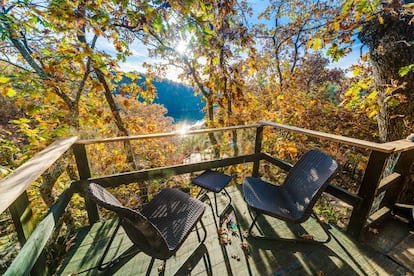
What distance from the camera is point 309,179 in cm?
177

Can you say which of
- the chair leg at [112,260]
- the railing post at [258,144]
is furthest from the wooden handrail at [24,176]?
the railing post at [258,144]

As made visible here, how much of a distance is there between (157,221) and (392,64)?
3518 mm

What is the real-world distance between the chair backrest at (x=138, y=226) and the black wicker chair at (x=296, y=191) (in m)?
0.90

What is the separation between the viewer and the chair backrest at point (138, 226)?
921 millimetres

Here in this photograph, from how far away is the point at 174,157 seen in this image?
255 inches

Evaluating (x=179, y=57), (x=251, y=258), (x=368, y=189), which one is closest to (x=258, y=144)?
(x=368, y=189)

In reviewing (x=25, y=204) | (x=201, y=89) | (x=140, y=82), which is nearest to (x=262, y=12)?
(x=201, y=89)

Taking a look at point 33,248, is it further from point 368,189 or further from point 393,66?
point 393,66

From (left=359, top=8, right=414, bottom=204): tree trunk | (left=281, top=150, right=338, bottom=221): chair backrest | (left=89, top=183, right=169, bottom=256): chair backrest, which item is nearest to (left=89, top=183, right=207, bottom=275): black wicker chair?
(left=89, top=183, right=169, bottom=256): chair backrest

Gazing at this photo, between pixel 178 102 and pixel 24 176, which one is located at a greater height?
pixel 24 176

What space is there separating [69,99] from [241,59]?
141 inches

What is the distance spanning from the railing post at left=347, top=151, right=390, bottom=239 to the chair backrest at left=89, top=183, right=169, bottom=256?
182cm

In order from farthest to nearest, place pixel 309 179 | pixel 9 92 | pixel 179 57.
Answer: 1. pixel 179 57
2. pixel 9 92
3. pixel 309 179

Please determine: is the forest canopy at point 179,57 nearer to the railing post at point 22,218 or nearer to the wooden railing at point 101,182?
the wooden railing at point 101,182
